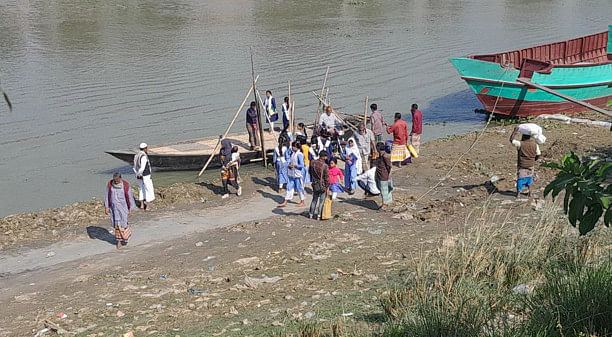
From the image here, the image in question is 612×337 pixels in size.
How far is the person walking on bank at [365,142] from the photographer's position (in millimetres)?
16516

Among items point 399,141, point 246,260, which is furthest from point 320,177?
point 399,141

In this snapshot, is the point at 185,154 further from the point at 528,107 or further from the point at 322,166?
the point at 528,107

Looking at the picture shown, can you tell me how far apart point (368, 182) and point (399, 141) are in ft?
9.08

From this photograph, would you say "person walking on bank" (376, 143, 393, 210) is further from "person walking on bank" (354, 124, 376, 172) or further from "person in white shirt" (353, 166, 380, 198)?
"person walking on bank" (354, 124, 376, 172)

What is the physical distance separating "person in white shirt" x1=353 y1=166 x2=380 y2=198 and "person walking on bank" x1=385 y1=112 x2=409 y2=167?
2430mm

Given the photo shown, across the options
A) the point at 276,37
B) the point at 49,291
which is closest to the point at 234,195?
the point at 49,291

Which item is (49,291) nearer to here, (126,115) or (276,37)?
(126,115)

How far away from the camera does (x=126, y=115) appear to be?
2566 centimetres

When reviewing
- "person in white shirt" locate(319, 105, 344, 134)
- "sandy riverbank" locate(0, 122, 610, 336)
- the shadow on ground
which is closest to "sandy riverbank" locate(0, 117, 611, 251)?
"sandy riverbank" locate(0, 122, 610, 336)

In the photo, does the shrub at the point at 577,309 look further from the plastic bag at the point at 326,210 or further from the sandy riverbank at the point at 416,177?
the sandy riverbank at the point at 416,177

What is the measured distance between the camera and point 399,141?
55.6 ft

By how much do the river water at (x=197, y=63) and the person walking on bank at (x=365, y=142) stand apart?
671 cm

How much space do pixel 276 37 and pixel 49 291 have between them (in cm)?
3063

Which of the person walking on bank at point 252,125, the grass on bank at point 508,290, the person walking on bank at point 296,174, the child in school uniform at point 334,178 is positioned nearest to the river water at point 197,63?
the person walking on bank at point 252,125
